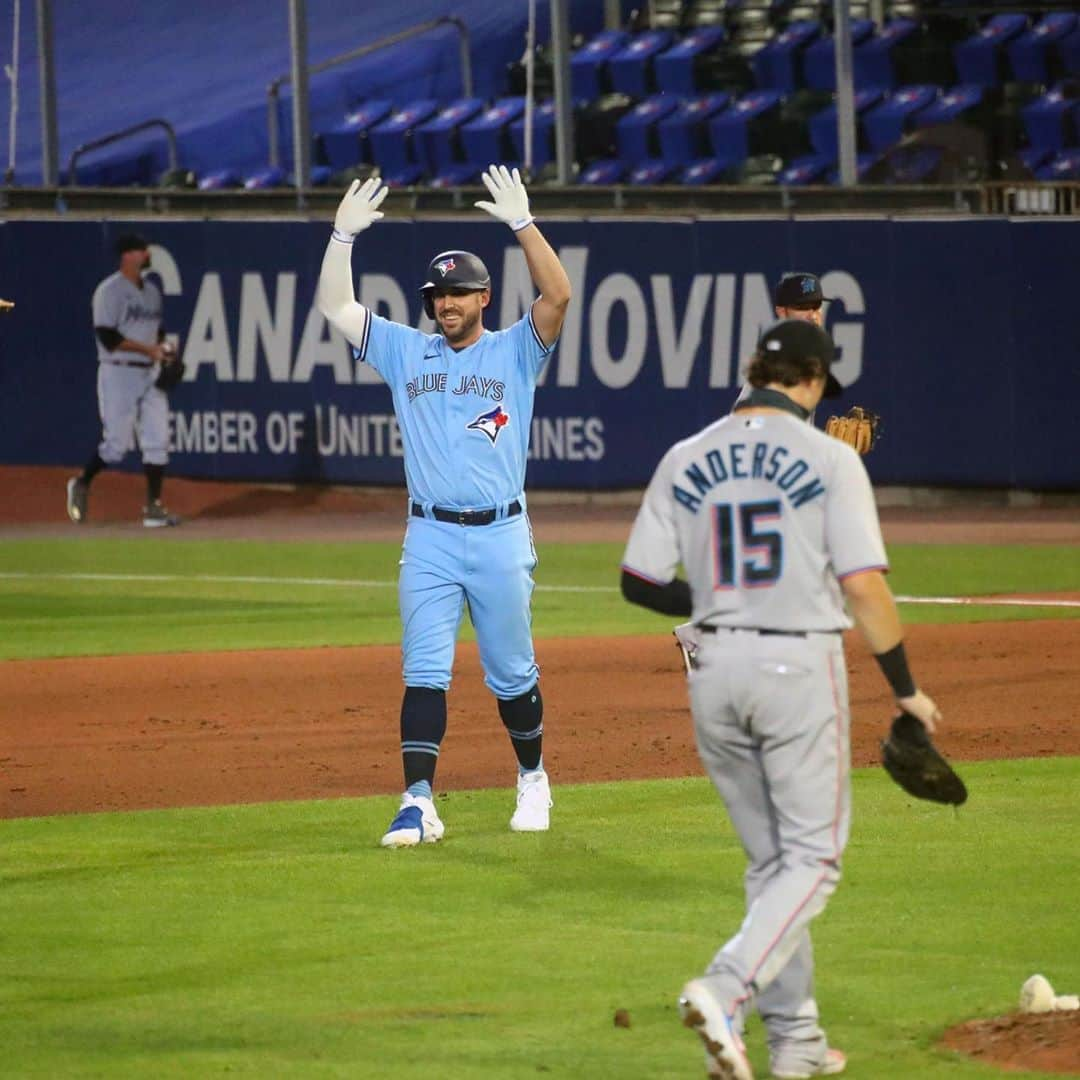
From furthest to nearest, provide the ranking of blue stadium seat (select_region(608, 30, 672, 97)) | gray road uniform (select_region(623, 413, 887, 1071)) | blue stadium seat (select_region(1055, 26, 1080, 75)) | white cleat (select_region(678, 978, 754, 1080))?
blue stadium seat (select_region(608, 30, 672, 97))
blue stadium seat (select_region(1055, 26, 1080, 75))
gray road uniform (select_region(623, 413, 887, 1071))
white cleat (select_region(678, 978, 754, 1080))

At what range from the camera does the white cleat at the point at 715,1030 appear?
17.1 feet

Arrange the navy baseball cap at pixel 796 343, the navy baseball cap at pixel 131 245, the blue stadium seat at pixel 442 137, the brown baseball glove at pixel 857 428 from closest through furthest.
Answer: the navy baseball cap at pixel 796 343 < the brown baseball glove at pixel 857 428 < the navy baseball cap at pixel 131 245 < the blue stadium seat at pixel 442 137

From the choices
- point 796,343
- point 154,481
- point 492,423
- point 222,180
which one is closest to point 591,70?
point 222,180

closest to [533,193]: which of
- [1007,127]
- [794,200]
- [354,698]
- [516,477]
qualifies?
[794,200]

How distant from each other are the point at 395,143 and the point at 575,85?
2.51m

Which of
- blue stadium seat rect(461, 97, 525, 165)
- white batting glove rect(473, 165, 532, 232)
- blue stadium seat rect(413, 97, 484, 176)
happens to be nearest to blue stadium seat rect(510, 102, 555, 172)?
blue stadium seat rect(461, 97, 525, 165)

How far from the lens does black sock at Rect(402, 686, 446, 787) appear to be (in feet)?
27.9

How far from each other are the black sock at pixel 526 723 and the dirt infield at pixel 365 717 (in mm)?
1134

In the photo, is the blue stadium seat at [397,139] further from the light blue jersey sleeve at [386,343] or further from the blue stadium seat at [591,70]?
the light blue jersey sleeve at [386,343]

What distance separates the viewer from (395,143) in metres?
31.4

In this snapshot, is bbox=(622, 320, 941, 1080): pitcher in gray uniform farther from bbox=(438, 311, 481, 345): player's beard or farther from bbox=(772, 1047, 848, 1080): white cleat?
bbox=(438, 311, 481, 345): player's beard

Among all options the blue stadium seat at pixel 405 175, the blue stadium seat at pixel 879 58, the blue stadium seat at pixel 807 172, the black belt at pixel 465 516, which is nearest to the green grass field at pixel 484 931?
the black belt at pixel 465 516

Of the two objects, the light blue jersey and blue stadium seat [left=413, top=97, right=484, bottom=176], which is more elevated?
blue stadium seat [left=413, top=97, right=484, bottom=176]

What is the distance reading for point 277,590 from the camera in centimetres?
1767
